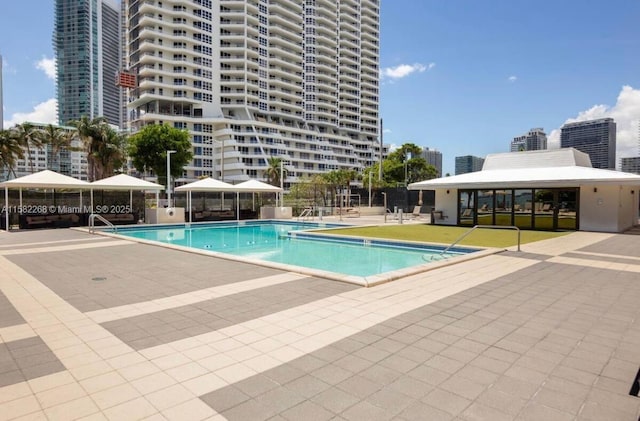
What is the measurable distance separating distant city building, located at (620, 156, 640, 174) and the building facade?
2094 inches

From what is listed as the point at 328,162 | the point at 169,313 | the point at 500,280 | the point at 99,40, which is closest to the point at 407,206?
the point at 500,280

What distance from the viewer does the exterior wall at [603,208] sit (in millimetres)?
17109

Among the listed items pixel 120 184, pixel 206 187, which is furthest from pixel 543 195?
pixel 120 184

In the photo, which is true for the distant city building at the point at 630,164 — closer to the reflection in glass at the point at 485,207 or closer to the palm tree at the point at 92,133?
the reflection in glass at the point at 485,207

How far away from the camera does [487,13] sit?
1783 centimetres

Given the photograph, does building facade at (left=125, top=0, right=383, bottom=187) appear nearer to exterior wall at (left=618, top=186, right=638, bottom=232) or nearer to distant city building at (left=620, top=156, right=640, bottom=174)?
exterior wall at (left=618, top=186, right=638, bottom=232)

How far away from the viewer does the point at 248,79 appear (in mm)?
74625

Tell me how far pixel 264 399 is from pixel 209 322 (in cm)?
209

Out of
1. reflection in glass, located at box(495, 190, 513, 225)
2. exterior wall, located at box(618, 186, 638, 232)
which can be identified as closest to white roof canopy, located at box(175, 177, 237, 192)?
reflection in glass, located at box(495, 190, 513, 225)

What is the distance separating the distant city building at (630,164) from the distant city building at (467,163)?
212ft

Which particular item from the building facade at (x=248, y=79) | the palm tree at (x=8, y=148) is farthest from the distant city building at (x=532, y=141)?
the palm tree at (x=8, y=148)

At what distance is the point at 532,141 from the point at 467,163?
7345cm

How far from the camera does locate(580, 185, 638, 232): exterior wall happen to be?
1711 cm

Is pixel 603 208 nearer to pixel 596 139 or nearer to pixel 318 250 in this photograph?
pixel 318 250
